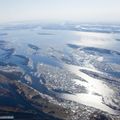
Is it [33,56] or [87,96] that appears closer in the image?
[87,96]

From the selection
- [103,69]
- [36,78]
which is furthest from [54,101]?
[103,69]

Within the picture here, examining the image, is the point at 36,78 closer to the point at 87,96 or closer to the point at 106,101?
the point at 87,96

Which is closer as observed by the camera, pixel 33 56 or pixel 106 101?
pixel 106 101

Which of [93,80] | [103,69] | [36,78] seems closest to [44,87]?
[36,78]

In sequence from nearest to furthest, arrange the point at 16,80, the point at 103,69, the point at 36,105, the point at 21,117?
the point at 21,117 → the point at 36,105 → the point at 16,80 → the point at 103,69

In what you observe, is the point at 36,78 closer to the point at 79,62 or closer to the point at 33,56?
the point at 79,62

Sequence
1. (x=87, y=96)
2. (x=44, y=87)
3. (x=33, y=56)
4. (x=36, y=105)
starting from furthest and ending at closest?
(x=33, y=56)
(x=44, y=87)
(x=87, y=96)
(x=36, y=105)

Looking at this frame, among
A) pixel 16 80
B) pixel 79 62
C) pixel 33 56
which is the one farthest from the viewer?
pixel 33 56

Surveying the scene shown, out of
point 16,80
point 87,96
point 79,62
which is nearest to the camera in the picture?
point 87,96
